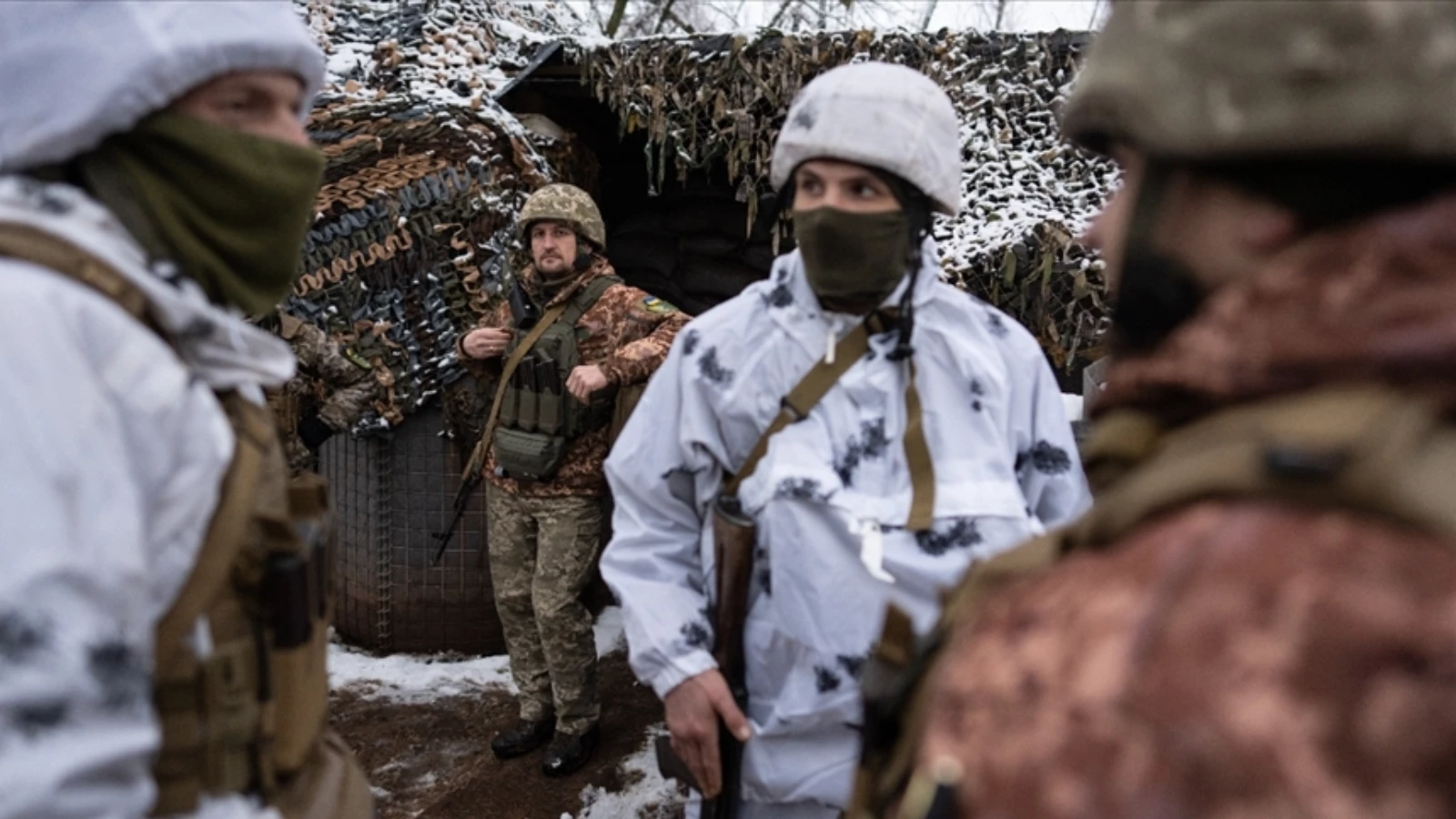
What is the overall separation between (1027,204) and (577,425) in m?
2.19

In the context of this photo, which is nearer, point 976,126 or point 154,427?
point 154,427

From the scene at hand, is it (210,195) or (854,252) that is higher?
(210,195)

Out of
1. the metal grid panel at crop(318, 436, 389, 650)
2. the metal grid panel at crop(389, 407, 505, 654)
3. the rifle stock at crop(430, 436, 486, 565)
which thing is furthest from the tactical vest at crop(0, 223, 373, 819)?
the metal grid panel at crop(318, 436, 389, 650)

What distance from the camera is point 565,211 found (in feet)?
12.5

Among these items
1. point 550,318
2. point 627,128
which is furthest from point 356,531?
point 627,128

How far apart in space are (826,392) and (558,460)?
1.98 meters

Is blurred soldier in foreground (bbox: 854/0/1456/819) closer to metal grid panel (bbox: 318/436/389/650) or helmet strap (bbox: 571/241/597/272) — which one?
helmet strap (bbox: 571/241/597/272)

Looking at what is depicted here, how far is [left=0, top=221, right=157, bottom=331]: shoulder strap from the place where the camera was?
3.26 ft

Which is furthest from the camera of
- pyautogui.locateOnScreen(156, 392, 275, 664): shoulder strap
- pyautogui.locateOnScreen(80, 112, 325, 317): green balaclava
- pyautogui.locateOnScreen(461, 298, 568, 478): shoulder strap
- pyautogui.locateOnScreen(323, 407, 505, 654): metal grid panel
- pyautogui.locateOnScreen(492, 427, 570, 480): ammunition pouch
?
pyautogui.locateOnScreen(323, 407, 505, 654): metal grid panel

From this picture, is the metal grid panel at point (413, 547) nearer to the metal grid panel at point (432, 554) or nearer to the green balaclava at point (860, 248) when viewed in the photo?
the metal grid panel at point (432, 554)

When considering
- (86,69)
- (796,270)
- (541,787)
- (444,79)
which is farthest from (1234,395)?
(444,79)

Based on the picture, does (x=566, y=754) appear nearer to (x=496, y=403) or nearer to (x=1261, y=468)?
(x=496, y=403)

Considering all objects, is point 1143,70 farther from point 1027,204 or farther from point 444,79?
point 444,79

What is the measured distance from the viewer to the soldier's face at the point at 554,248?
3.82 m
